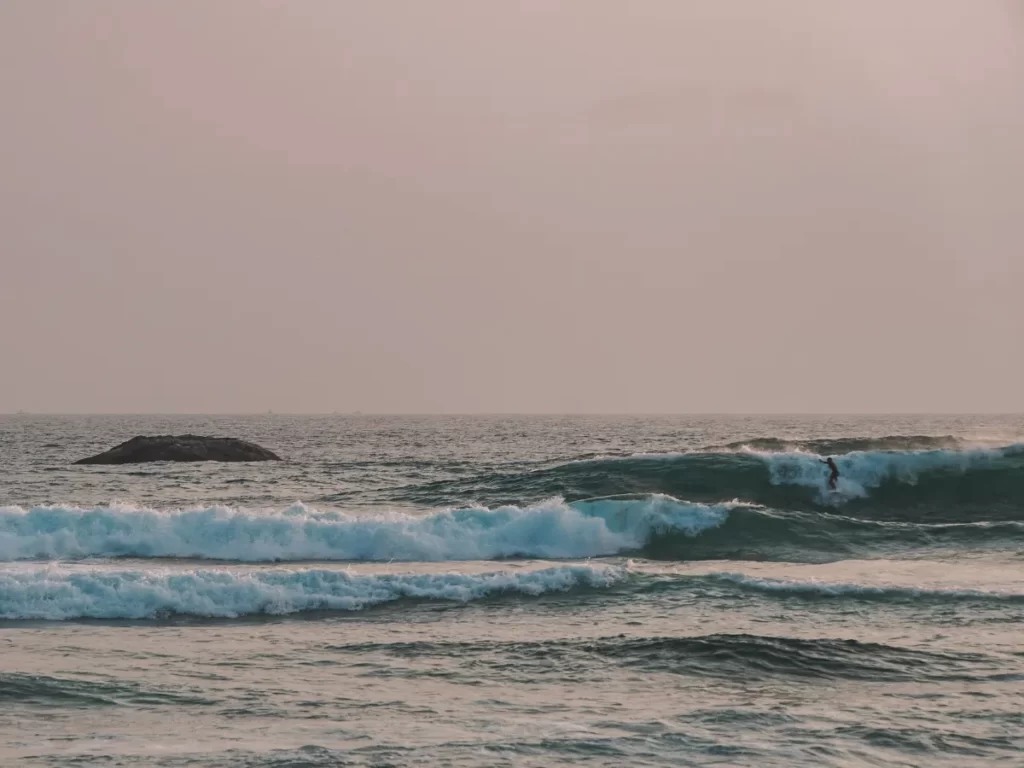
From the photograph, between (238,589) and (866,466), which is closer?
(238,589)

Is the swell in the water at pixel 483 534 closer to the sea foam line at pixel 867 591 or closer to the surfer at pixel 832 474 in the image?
the sea foam line at pixel 867 591

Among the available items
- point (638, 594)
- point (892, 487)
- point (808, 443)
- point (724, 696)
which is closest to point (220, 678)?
point (724, 696)

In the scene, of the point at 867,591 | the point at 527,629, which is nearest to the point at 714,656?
the point at 527,629

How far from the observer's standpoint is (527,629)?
18.5 meters

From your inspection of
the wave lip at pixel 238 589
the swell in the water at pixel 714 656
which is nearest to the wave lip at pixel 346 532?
the wave lip at pixel 238 589

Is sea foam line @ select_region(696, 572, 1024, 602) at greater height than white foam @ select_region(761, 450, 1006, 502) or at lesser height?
lesser

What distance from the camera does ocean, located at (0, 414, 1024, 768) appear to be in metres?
12.1

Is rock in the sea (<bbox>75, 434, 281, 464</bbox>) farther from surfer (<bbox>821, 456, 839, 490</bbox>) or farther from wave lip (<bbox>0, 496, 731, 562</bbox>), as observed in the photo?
surfer (<bbox>821, 456, 839, 490</bbox>)

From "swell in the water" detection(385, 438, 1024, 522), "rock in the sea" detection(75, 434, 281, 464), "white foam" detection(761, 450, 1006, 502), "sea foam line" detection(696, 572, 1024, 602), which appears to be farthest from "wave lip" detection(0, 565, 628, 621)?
"rock in the sea" detection(75, 434, 281, 464)

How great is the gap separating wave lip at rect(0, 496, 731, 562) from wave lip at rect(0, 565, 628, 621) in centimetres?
613

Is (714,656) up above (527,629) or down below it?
above

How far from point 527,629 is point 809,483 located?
937 inches

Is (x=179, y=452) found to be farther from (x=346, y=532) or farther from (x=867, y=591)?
(x=867, y=591)

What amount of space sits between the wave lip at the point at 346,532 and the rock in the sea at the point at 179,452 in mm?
36795
